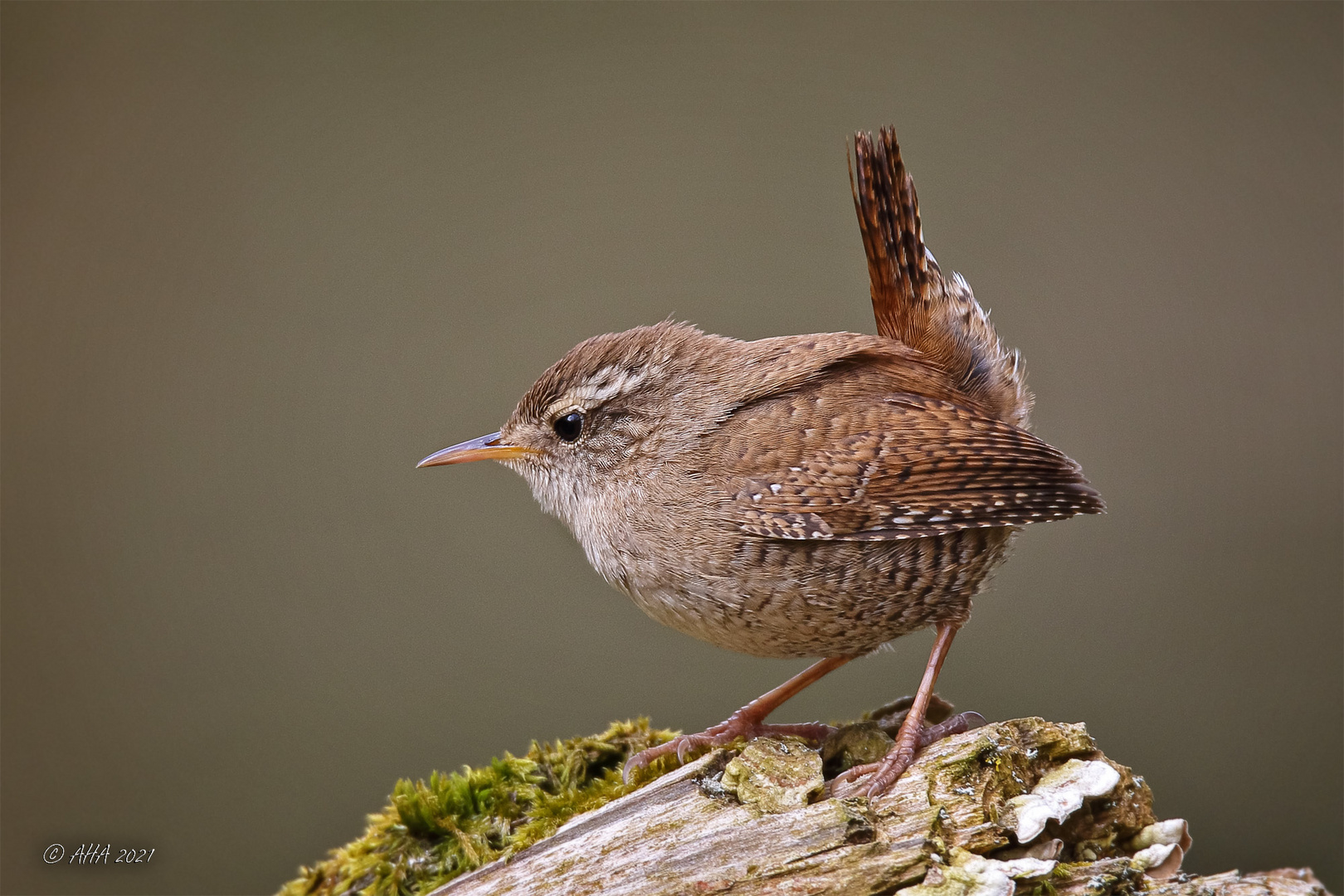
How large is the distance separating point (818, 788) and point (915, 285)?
4.93 ft

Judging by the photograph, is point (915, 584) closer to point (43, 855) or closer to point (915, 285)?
point (915, 285)

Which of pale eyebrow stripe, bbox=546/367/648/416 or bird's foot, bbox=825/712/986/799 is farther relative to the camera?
pale eyebrow stripe, bbox=546/367/648/416

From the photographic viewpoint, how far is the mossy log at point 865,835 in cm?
229

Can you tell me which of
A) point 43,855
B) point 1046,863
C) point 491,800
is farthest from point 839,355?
point 43,855

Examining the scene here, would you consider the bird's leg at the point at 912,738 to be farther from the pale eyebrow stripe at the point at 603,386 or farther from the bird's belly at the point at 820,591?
the pale eyebrow stripe at the point at 603,386

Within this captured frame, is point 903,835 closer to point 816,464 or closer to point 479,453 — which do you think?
point 816,464

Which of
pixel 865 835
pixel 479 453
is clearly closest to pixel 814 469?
pixel 865 835

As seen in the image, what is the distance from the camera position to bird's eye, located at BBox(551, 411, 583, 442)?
3064 mm

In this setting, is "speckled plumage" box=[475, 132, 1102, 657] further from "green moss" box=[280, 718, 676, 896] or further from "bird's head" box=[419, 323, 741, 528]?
"green moss" box=[280, 718, 676, 896]

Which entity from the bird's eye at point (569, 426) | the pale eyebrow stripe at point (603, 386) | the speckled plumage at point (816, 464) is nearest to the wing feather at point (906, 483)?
the speckled plumage at point (816, 464)

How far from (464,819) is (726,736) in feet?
2.47

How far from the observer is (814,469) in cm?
269

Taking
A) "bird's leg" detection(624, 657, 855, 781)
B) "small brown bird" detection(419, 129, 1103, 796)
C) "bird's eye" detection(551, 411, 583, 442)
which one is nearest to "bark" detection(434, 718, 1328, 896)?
"small brown bird" detection(419, 129, 1103, 796)

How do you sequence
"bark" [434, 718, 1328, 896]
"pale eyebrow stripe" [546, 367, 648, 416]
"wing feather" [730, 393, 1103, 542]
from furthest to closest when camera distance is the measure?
"pale eyebrow stripe" [546, 367, 648, 416]
"wing feather" [730, 393, 1103, 542]
"bark" [434, 718, 1328, 896]
